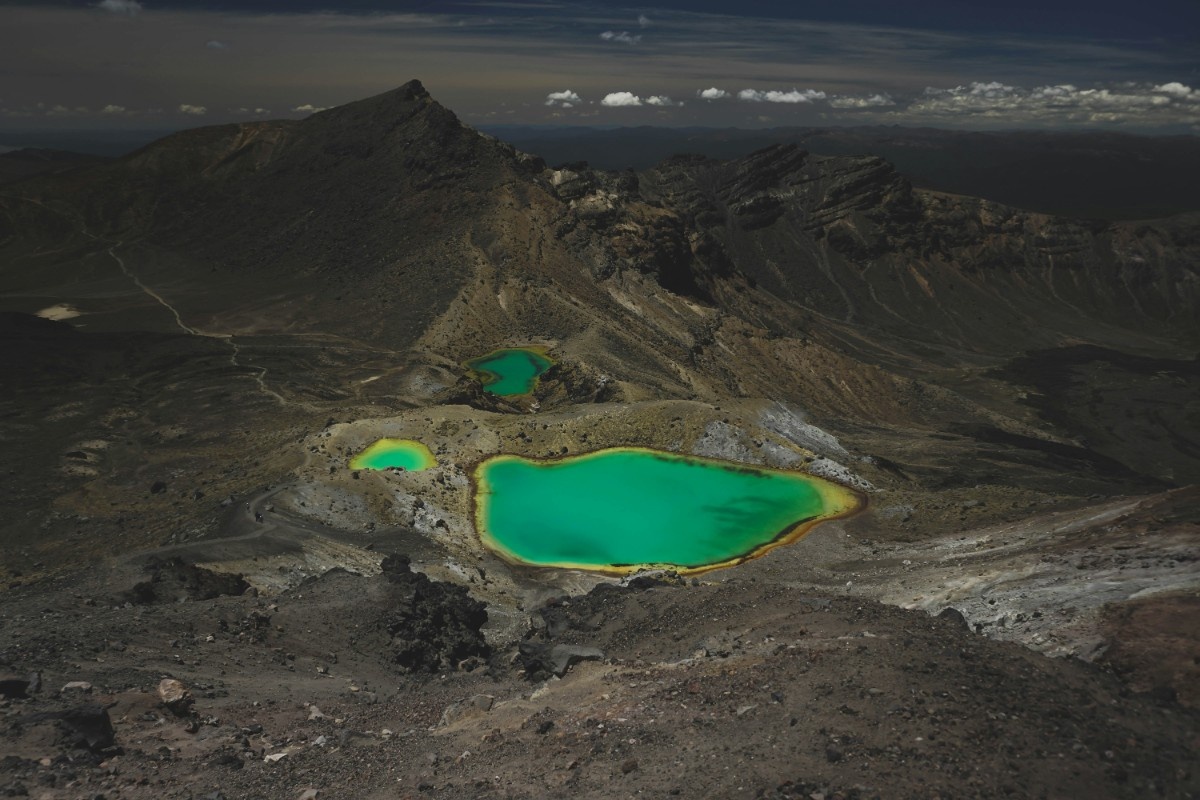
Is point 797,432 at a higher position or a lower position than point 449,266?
lower

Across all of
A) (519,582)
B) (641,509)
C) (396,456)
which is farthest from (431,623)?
(396,456)

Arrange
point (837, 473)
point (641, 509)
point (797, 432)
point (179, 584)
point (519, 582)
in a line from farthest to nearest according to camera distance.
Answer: point (797, 432) → point (837, 473) → point (641, 509) → point (519, 582) → point (179, 584)

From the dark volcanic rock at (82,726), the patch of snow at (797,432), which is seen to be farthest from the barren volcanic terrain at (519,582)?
the patch of snow at (797,432)

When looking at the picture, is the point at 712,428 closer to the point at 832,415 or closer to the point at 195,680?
the point at 195,680

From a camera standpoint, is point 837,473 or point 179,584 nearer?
point 179,584

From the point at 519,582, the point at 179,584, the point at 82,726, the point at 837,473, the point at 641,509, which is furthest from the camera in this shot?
the point at 837,473

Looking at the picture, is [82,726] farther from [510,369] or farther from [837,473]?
[510,369]

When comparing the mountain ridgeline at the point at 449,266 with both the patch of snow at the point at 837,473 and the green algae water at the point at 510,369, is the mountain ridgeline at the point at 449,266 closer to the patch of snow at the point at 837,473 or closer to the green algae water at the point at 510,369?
the green algae water at the point at 510,369
